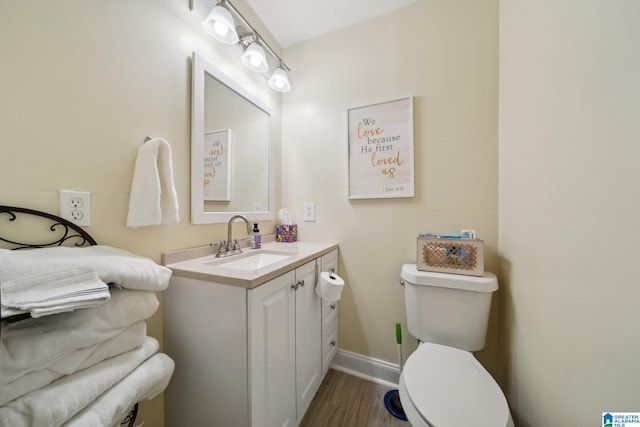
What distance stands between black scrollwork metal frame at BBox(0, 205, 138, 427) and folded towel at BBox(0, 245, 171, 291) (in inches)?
1.8

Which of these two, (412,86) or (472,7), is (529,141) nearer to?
(412,86)

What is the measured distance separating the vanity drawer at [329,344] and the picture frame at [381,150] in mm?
899

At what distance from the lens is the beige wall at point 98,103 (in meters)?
0.60

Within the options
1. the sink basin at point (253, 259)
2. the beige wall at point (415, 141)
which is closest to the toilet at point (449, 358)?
the beige wall at point (415, 141)

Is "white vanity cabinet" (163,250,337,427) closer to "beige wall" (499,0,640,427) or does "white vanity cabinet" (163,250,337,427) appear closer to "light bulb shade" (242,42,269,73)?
"beige wall" (499,0,640,427)

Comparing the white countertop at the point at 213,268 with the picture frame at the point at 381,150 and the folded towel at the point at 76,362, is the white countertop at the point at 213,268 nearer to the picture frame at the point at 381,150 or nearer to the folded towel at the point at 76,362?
the folded towel at the point at 76,362

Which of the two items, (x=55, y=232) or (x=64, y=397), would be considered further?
(x=55, y=232)

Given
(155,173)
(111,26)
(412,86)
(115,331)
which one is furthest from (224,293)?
(412,86)

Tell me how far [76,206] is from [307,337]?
1.08m

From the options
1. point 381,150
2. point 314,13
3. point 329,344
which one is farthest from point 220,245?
point 314,13

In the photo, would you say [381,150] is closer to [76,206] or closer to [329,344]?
[329,344]

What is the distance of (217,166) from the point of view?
4.02ft

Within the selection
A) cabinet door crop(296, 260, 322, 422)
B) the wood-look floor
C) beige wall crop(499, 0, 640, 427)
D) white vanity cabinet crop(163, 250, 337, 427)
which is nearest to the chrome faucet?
white vanity cabinet crop(163, 250, 337, 427)

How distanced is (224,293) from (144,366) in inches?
11.6
